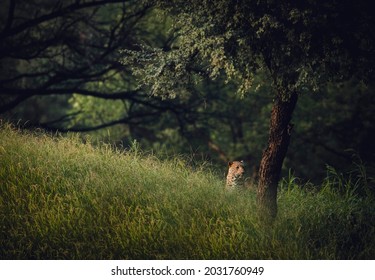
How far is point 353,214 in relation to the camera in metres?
10.3

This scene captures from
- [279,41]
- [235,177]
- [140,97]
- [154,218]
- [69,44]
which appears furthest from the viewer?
[140,97]

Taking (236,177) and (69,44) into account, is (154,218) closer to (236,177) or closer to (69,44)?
(236,177)

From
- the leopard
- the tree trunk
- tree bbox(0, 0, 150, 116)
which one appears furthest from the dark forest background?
the tree trunk

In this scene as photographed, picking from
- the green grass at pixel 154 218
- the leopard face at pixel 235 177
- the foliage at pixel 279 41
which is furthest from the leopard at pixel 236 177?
the foliage at pixel 279 41

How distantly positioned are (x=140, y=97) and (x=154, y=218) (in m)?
13.3

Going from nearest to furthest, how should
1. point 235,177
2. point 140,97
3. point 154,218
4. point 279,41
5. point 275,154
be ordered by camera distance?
point 279,41 → point 154,218 → point 275,154 → point 235,177 → point 140,97

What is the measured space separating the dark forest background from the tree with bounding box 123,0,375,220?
7613 mm

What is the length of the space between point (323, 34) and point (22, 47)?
40.5 feet

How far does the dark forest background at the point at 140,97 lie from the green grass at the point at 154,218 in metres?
7.25

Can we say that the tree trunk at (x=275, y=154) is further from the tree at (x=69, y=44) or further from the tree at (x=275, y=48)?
the tree at (x=69, y=44)

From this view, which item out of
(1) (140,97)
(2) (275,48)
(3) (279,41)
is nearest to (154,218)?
(2) (275,48)

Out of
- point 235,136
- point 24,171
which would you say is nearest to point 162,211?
point 24,171

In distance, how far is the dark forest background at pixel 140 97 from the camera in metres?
20.3

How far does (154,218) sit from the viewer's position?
10102 millimetres
